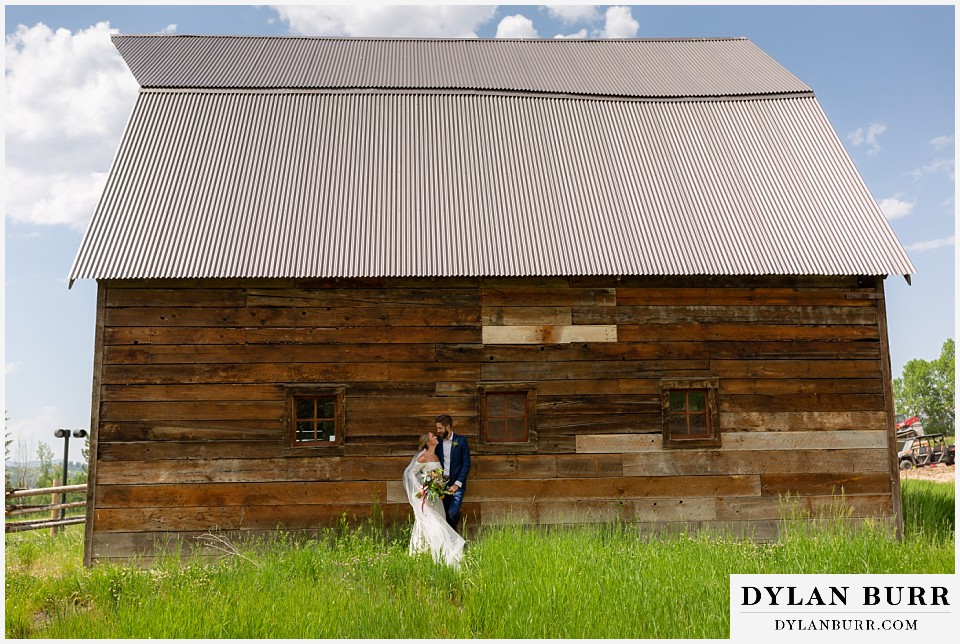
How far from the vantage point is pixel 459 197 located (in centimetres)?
1049

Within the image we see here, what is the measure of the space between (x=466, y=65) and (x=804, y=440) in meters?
9.04

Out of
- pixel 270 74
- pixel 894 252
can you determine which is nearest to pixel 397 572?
pixel 894 252

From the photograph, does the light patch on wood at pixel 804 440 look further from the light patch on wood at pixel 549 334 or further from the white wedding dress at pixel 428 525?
the white wedding dress at pixel 428 525

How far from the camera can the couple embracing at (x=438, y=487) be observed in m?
8.27

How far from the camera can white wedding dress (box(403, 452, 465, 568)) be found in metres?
8.05

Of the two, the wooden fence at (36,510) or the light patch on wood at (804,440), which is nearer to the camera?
the light patch on wood at (804,440)

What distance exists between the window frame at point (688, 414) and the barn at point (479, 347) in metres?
0.03

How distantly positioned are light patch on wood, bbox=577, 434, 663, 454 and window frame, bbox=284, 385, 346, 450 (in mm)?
3193

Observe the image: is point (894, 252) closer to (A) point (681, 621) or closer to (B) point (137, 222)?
(A) point (681, 621)

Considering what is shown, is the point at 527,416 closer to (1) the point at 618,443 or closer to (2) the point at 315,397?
(1) the point at 618,443

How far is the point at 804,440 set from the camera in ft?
31.7

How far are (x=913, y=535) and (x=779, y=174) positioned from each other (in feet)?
18.2

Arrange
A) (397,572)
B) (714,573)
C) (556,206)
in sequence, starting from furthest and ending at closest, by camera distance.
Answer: (556,206)
(397,572)
(714,573)

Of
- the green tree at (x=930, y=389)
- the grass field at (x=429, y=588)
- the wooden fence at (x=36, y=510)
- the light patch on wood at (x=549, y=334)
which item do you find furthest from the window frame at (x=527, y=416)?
the green tree at (x=930, y=389)
